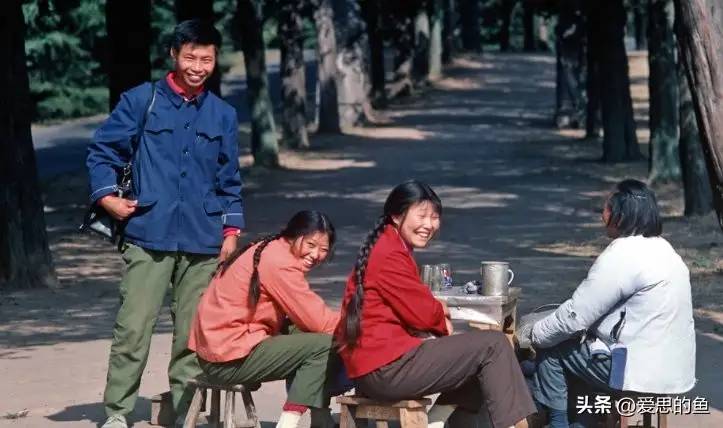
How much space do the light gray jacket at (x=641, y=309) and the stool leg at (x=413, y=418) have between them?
79 cm

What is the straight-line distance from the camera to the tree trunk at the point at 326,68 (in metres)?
34.1

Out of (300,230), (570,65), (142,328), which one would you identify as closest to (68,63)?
(570,65)

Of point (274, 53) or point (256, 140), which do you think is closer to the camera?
point (256, 140)

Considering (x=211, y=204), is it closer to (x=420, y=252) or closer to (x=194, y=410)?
(x=194, y=410)

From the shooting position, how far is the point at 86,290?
13984mm

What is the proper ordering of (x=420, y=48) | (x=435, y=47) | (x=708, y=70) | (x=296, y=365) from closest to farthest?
(x=296, y=365), (x=708, y=70), (x=420, y=48), (x=435, y=47)

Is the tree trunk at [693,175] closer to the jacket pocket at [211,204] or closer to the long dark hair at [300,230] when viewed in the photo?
the jacket pocket at [211,204]

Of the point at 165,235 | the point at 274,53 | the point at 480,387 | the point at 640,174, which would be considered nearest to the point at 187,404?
the point at 165,235

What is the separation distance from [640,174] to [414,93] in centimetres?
2576

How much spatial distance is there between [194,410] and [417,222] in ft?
4.64

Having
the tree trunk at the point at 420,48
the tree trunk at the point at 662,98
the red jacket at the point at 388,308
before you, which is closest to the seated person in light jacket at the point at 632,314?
the red jacket at the point at 388,308

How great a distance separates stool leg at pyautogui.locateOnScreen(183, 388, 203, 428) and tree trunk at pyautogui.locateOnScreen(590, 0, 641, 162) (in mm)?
20928

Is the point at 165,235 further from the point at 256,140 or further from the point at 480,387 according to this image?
the point at 256,140

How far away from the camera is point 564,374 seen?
276 inches
